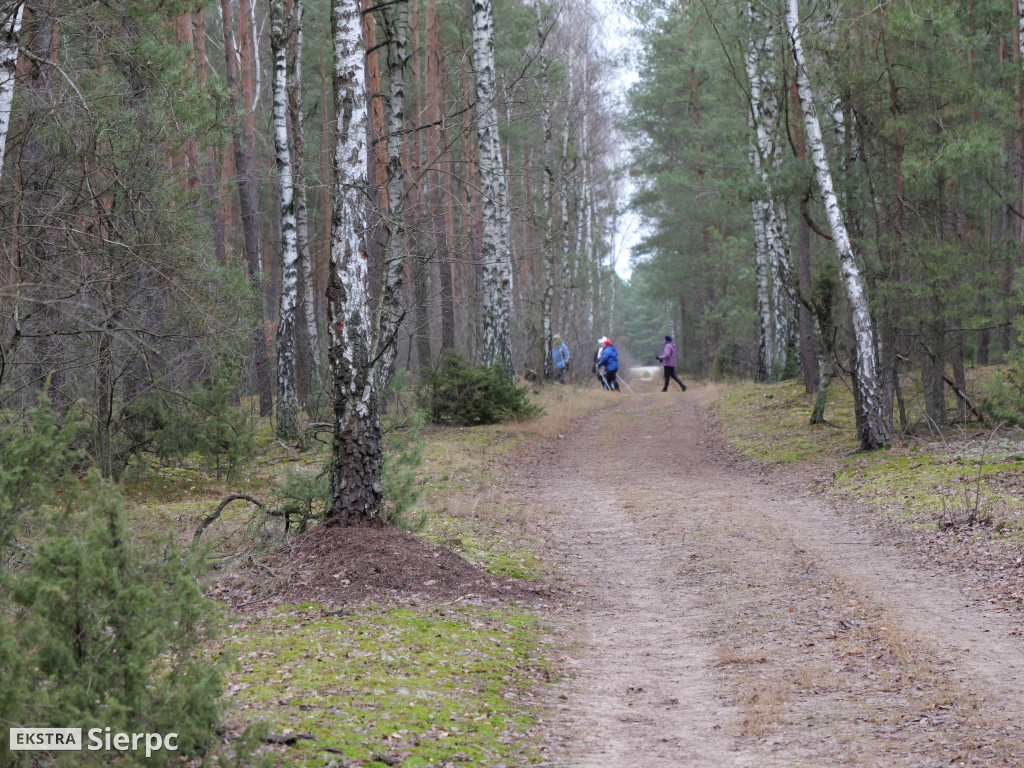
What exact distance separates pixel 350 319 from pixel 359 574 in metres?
2.12

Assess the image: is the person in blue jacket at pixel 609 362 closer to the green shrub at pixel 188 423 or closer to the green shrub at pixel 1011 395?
the green shrub at pixel 1011 395

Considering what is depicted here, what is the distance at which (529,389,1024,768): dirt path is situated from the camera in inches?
181

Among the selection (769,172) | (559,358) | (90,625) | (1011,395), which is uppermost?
(769,172)

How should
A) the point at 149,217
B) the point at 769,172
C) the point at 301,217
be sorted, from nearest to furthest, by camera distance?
the point at 149,217 < the point at 769,172 < the point at 301,217

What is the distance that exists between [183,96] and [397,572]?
6207mm

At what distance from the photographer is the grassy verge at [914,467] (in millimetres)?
9367

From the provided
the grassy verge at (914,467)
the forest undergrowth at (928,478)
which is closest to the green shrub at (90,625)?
the forest undergrowth at (928,478)

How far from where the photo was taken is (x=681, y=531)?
10.3 m

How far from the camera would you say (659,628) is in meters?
6.93

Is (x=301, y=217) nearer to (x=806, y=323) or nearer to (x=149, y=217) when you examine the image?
(x=149, y=217)

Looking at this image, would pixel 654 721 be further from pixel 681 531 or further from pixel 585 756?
pixel 681 531

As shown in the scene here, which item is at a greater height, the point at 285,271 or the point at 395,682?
the point at 285,271

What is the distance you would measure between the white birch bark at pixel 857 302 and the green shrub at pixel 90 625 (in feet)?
39.5

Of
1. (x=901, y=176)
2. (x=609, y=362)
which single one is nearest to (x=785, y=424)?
(x=901, y=176)
